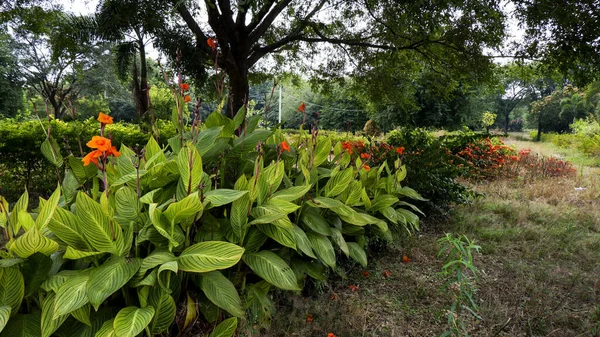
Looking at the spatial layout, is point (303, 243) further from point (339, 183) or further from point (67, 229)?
point (67, 229)

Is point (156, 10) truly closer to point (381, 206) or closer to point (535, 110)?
point (381, 206)

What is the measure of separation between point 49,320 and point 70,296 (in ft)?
0.36

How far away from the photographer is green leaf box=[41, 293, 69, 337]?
111 cm

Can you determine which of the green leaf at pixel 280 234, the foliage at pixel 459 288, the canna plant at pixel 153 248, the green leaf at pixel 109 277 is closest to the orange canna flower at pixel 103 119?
the canna plant at pixel 153 248

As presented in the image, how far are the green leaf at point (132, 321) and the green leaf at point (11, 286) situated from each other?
0.34m

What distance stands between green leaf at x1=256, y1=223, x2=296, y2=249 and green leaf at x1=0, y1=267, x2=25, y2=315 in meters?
0.87

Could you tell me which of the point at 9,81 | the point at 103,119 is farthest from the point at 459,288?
the point at 9,81

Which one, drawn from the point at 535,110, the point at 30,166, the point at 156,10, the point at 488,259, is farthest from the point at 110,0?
the point at 535,110

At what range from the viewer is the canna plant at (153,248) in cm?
117

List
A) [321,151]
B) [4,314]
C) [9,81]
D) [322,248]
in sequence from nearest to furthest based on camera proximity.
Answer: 1. [4,314]
2. [322,248]
3. [321,151]
4. [9,81]

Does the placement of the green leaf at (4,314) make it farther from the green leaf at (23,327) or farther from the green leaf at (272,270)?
the green leaf at (272,270)

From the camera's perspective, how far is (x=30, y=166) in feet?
→ 14.1

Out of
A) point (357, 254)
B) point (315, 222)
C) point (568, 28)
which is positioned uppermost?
point (568, 28)

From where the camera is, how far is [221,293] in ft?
4.37
